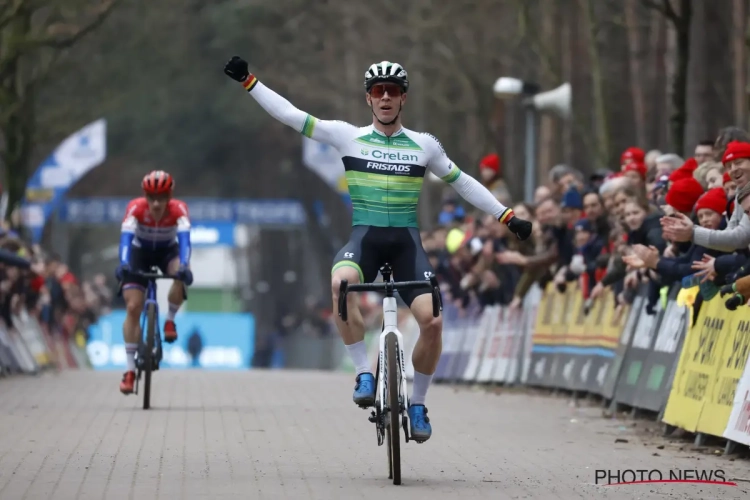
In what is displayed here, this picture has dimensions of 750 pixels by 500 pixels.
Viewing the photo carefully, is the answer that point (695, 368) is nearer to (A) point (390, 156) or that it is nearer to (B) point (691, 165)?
(B) point (691, 165)

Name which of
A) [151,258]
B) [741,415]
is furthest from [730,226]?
[151,258]

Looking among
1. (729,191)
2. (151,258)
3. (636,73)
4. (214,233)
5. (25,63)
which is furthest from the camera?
(214,233)

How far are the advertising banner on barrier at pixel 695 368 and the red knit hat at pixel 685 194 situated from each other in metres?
0.89

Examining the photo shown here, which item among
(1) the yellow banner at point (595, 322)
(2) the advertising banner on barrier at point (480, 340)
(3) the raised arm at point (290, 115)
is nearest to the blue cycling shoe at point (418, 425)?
(3) the raised arm at point (290, 115)

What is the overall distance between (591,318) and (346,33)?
3135 centimetres

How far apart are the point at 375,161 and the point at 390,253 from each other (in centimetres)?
56

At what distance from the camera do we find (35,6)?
2823 centimetres

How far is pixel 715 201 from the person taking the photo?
44.3ft

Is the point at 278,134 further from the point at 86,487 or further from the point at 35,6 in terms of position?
the point at 86,487

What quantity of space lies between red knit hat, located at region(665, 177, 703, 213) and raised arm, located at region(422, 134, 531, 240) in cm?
333

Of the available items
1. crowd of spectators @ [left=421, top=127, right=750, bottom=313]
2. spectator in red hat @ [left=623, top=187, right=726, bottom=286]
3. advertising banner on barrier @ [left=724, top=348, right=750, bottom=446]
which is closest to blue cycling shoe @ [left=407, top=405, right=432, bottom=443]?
advertising banner on barrier @ [left=724, top=348, right=750, bottom=446]

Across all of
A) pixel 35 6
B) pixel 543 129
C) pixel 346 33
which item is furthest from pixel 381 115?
pixel 346 33

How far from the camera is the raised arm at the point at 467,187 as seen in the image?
37.3 ft

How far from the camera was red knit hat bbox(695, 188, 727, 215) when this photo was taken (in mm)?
13461
